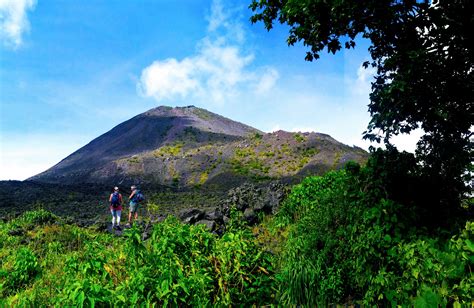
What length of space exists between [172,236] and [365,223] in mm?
3446

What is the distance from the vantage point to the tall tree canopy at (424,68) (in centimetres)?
744

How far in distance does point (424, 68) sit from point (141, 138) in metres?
77.0

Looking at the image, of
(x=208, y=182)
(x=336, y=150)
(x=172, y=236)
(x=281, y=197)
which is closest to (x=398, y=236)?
(x=172, y=236)

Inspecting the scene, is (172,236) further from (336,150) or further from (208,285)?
(336,150)

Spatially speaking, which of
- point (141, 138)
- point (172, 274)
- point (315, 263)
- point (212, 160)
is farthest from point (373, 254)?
point (141, 138)

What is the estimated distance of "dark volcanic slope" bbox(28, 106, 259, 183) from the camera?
57253 millimetres

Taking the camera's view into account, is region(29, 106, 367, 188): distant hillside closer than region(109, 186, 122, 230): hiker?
No

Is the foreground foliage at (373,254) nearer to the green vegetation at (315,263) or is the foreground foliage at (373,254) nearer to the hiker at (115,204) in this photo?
the green vegetation at (315,263)

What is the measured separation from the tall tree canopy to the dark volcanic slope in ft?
142

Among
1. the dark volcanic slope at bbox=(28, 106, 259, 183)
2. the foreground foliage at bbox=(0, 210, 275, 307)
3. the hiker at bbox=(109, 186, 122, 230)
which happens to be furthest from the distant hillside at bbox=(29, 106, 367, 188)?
the foreground foliage at bbox=(0, 210, 275, 307)

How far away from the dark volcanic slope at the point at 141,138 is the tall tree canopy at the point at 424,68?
4321 centimetres

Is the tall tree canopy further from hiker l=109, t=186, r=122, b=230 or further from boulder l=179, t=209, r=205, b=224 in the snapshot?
hiker l=109, t=186, r=122, b=230

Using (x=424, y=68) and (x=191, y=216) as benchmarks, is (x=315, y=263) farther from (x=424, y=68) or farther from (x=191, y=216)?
(x=191, y=216)

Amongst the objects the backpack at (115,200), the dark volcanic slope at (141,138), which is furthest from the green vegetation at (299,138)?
the backpack at (115,200)
